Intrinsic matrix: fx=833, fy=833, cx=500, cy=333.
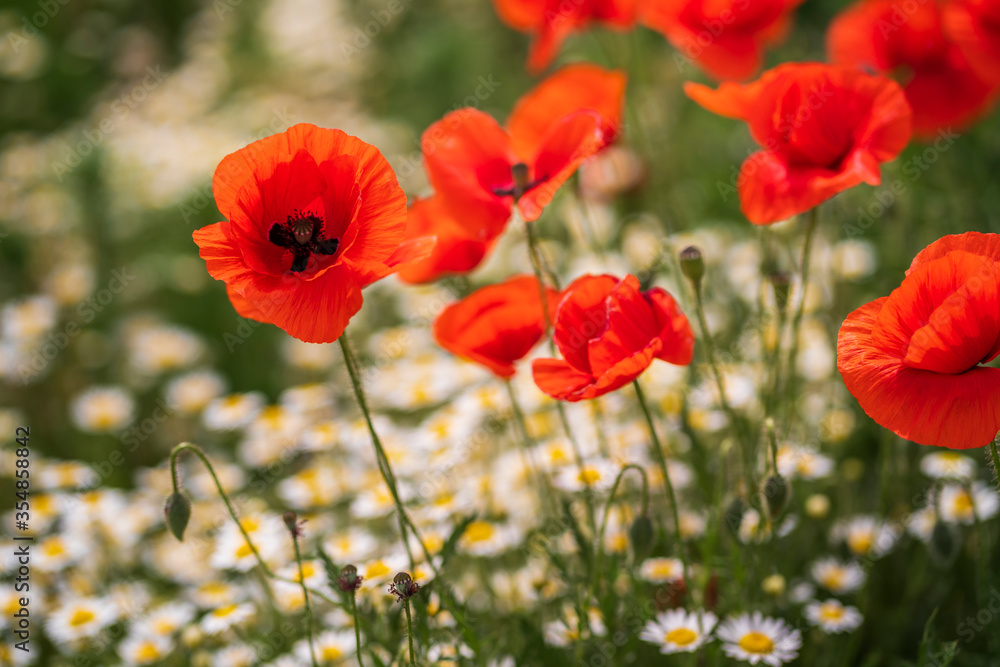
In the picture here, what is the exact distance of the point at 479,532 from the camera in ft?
6.17

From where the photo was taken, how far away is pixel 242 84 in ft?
20.7

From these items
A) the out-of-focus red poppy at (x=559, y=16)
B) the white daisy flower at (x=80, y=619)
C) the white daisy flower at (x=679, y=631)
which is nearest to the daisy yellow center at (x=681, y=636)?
the white daisy flower at (x=679, y=631)

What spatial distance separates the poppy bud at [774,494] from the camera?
1345 millimetres

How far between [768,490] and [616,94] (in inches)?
31.9

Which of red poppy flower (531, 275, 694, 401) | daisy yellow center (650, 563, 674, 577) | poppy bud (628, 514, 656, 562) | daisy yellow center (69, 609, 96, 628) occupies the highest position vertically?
red poppy flower (531, 275, 694, 401)

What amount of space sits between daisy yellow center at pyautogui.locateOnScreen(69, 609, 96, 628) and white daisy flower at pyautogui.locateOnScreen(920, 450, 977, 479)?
1895mm

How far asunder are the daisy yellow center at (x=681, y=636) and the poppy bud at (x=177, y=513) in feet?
2.76

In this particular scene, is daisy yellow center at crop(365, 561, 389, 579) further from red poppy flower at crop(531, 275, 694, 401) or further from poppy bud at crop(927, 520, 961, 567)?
poppy bud at crop(927, 520, 961, 567)

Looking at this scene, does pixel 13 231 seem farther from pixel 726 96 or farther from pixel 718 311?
pixel 726 96

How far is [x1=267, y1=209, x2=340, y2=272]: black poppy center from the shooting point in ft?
3.97

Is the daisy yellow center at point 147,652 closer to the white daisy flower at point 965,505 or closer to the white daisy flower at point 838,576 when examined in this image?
the white daisy flower at point 838,576

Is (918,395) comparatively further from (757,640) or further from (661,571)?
(661,571)

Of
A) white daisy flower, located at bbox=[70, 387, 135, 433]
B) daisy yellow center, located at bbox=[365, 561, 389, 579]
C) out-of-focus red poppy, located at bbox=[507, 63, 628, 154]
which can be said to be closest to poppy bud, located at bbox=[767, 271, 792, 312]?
out-of-focus red poppy, located at bbox=[507, 63, 628, 154]

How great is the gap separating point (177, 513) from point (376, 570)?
0.40 m
